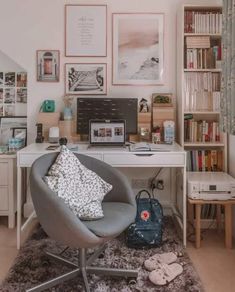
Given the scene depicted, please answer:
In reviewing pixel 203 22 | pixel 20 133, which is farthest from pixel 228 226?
pixel 20 133

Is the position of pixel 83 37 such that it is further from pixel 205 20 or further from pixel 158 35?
pixel 205 20

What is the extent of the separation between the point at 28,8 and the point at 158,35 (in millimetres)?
A: 1265

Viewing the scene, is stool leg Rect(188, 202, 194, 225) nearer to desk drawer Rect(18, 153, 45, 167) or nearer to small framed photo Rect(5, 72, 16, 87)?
desk drawer Rect(18, 153, 45, 167)

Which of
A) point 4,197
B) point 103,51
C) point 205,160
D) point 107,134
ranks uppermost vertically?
point 103,51

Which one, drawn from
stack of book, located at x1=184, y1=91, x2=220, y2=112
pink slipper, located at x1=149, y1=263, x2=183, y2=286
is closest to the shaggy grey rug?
pink slipper, located at x1=149, y1=263, x2=183, y2=286

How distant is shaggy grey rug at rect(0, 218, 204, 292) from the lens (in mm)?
2115

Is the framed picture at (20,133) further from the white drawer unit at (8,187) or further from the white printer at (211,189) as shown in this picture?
the white printer at (211,189)

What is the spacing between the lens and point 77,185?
7.53 ft

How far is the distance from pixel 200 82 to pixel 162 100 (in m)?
0.39

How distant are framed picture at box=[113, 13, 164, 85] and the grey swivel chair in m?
1.25

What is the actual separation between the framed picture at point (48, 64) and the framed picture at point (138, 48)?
0.56 m

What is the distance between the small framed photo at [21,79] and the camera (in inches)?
135

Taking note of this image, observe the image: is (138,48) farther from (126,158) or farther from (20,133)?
(20,133)

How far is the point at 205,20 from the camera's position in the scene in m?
3.12
